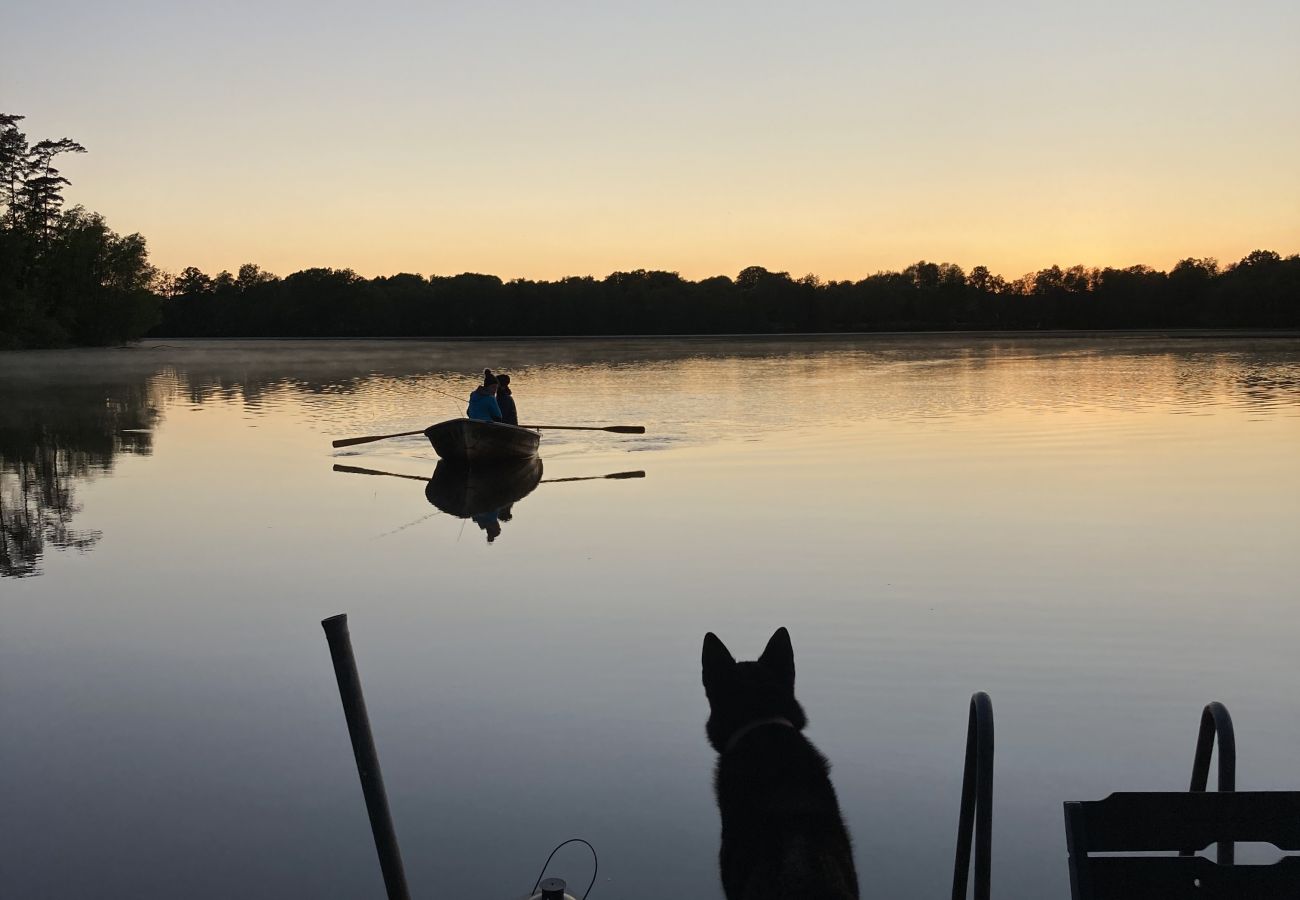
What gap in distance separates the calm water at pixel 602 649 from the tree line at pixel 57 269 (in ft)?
228

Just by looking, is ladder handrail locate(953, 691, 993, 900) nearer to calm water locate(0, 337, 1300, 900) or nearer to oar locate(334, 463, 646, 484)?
calm water locate(0, 337, 1300, 900)

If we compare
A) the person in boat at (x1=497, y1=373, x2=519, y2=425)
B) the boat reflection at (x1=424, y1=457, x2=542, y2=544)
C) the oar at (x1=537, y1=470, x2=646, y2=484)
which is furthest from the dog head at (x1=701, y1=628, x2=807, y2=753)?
the person in boat at (x1=497, y1=373, x2=519, y2=425)

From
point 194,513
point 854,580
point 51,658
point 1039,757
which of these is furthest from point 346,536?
point 1039,757

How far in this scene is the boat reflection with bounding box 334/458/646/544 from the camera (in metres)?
15.0

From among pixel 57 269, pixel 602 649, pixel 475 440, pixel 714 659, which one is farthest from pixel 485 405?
pixel 57 269

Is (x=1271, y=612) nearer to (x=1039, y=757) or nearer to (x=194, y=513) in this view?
(x=1039, y=757)

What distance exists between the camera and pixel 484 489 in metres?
17.3

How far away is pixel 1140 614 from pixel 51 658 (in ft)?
27.5

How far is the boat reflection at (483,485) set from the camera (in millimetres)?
15016

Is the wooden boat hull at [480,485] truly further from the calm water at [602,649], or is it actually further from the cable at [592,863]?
the cable at [592,863]

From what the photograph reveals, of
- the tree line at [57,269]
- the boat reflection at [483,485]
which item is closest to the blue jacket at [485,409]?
the boat reflection at [483,485]

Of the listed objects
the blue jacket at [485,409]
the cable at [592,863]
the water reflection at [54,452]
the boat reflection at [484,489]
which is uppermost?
the blue jacket at [485,409]

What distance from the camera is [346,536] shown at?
1318cm

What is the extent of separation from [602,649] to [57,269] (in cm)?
9197
